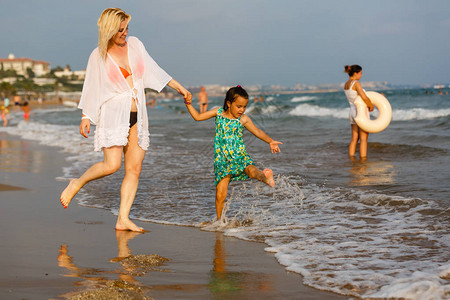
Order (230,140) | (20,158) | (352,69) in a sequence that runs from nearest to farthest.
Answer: (230,140) < (352,69) < (20,158)

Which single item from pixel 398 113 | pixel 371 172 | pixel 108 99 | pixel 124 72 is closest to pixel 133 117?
pixel 108 99

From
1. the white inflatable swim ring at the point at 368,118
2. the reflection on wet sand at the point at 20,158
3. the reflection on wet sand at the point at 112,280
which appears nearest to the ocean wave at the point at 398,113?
the white inflatable swim ring at the point at 368,118

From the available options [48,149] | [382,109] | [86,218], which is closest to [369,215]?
[86,218]

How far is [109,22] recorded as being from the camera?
4398 millimetres

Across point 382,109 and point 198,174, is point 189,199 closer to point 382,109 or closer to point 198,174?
point 198,174

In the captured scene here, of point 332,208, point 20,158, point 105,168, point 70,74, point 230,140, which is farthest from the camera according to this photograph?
point 70,74

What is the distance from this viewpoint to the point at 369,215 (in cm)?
542

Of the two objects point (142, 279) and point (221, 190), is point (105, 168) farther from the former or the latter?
point (142, 279)

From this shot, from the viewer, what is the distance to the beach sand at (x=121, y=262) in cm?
319

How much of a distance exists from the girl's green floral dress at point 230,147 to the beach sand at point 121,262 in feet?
2.16

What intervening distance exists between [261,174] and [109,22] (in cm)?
185

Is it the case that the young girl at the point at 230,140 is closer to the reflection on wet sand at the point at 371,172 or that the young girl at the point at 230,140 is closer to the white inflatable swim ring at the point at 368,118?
the reflection on wet sand at the point at 371,172

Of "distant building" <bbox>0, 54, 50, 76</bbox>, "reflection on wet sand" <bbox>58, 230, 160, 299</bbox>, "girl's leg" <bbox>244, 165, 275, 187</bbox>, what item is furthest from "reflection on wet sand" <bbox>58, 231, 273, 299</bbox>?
"distant building" <bbox>0, 54, 50, 76</bbox>

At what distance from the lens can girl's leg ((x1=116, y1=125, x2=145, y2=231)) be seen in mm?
4820
